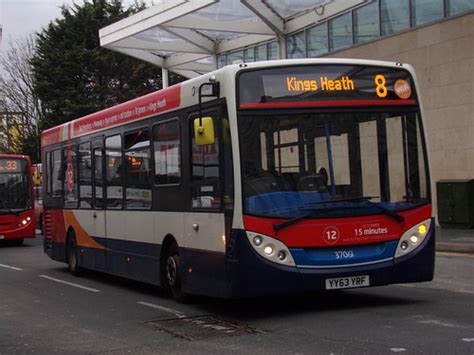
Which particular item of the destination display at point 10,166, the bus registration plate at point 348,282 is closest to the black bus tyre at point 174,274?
the bus registration plate at point 348,282

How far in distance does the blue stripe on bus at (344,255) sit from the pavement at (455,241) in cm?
788

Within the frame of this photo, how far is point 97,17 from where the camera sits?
4191cm

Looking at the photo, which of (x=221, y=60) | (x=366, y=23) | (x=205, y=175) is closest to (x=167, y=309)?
(x=205, y=175)

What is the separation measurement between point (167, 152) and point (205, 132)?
1634 millimetres

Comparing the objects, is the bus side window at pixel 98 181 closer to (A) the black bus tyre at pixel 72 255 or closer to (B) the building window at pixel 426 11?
(A) the black bus tyre at pixel 72 255

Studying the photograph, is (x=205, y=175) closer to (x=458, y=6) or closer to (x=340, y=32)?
(x=458, y=6)

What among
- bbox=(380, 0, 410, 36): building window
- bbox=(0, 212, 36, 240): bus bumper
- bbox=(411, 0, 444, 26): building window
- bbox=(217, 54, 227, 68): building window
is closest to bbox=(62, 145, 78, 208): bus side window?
bbox=(0, 212, 36, 240): bus bumper

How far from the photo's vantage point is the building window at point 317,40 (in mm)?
25016

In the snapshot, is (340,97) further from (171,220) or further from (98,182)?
(98,182)

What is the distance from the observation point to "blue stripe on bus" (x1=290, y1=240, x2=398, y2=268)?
25.8ft

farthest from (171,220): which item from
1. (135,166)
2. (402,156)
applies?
(402,156)

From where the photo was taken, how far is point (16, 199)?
76.4 feet

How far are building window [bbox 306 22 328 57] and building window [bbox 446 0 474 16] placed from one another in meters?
5.49

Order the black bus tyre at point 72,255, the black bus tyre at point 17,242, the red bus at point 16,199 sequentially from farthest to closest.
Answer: the black bus tyre at point 17,242 → the red bus at point 16,199 → the black bus tyre at point 72,255
